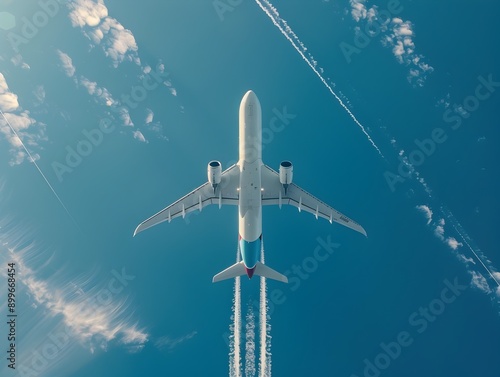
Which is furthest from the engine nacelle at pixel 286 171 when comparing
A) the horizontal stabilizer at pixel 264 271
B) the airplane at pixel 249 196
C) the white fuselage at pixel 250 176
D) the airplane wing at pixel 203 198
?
the horizontal stabilizer at pixel 264 271

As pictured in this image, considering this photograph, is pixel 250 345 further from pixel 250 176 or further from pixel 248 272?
pixel 250 176

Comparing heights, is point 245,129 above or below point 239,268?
above

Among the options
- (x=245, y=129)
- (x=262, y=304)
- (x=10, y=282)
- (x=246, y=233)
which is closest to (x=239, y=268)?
(x=246, y=233)

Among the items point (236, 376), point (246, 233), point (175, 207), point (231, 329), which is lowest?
point (236, 376)

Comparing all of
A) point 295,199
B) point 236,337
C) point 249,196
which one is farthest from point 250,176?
point 236,337

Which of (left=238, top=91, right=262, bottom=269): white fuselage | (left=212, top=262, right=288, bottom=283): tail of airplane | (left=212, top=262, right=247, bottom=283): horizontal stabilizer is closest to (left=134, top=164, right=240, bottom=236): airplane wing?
(left=238, top=91, right=262, bottom=269): white fuselage

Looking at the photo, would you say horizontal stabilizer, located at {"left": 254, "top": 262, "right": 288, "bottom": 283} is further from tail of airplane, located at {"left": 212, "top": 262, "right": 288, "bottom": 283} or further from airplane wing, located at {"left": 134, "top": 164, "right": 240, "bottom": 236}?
airplane wing, located at {"left": 134, "top": 164, "right": 240, "bottom": 236}

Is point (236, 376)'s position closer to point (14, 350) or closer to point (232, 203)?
point (232, 203)

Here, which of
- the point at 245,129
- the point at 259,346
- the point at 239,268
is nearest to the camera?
the point at 245,129
